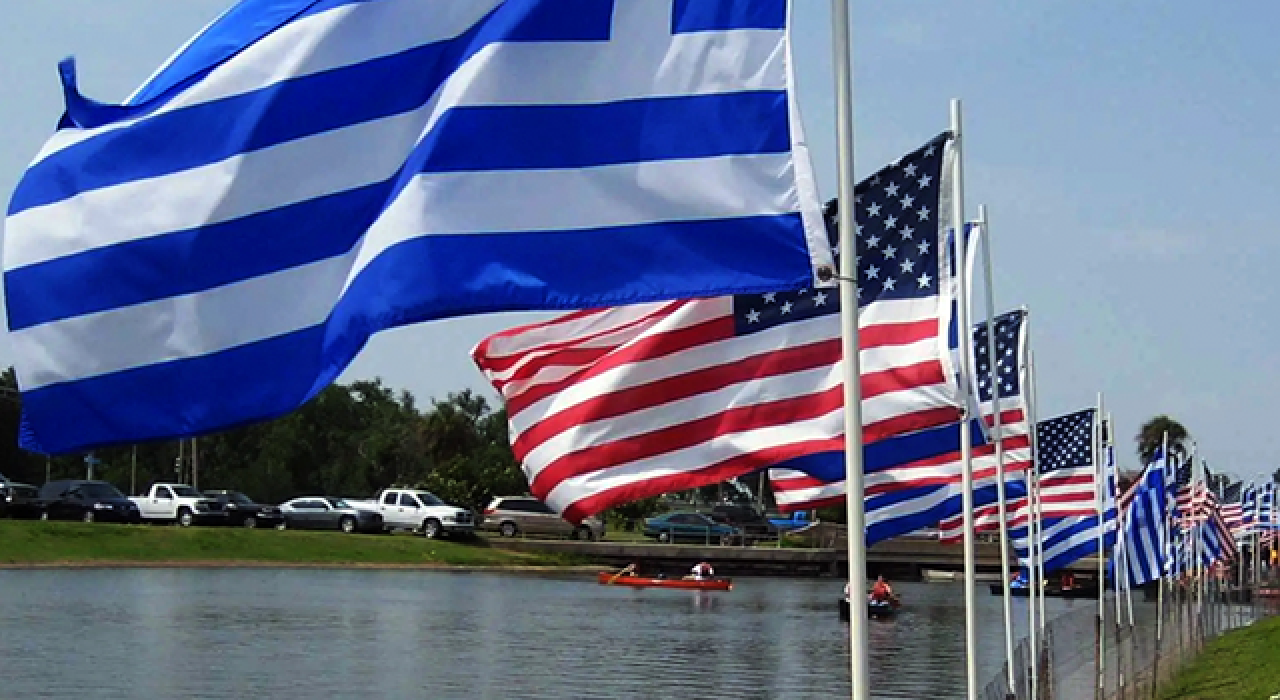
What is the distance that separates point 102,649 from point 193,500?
123 feet

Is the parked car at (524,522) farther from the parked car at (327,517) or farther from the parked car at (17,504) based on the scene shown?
the parked car at (17,504)

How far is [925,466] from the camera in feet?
53.5

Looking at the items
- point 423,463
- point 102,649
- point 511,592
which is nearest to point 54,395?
point 102,649

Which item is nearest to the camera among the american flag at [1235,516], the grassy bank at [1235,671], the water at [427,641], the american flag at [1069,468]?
the american flag at [1069,468]

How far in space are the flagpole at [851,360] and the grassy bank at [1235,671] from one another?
56.2ft

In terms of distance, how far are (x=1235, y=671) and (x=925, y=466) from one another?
16852 millimetres

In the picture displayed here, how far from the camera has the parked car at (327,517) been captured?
73812 mm

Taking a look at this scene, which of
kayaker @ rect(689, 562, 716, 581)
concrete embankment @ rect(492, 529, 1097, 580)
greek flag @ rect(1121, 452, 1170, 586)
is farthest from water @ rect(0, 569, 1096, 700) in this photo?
concrete embankment @ rect(492, 529, 1097, 580)

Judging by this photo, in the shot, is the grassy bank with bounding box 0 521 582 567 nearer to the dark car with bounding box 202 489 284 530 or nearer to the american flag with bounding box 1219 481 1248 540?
the dark car with bounding box 202 489 284 530

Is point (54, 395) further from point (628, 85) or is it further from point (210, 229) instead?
point (628, 85)

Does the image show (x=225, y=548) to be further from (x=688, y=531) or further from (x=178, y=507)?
(x=688, y=531)

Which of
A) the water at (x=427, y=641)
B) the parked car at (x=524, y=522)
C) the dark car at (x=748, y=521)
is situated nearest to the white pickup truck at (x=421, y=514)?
the parked car at (x=524, y=522)

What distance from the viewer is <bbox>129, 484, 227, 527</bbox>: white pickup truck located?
2766 inches

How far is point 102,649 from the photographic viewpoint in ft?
110
